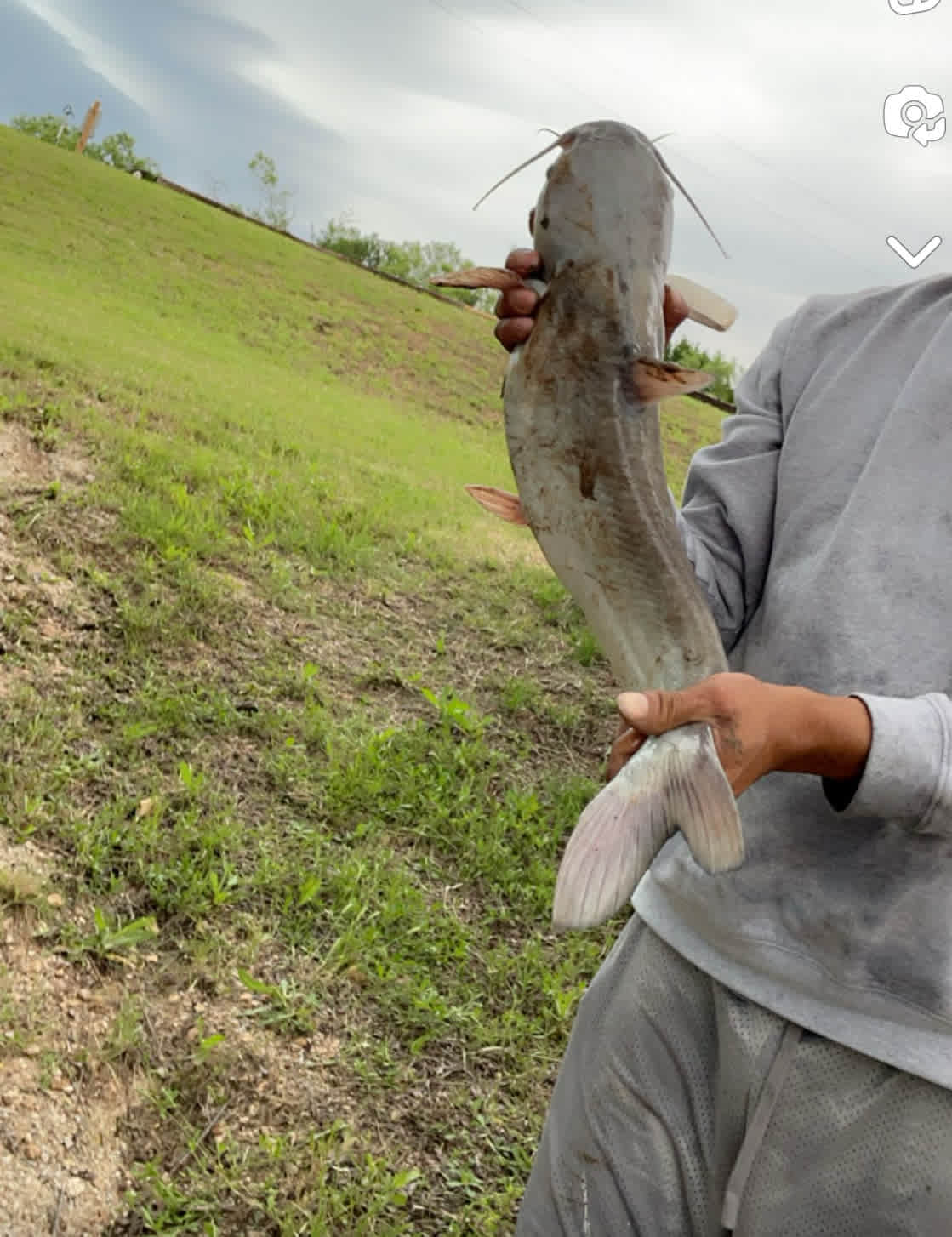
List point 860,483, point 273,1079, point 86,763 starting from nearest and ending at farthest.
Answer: point 860,483
point 273,1079
point 86,763

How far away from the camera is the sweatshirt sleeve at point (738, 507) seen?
1.66 m

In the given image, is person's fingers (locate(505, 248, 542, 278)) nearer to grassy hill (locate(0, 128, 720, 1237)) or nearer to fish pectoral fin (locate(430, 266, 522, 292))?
fish pectoral fin (locate(430, 266, 522, 292))

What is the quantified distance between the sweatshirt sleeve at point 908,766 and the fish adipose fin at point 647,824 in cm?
18

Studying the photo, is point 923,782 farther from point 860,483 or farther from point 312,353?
point 312,353

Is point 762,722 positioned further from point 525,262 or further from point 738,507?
point 525,262

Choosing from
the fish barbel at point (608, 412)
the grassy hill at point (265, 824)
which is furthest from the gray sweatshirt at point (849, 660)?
the grassy hill at point (265, 824)

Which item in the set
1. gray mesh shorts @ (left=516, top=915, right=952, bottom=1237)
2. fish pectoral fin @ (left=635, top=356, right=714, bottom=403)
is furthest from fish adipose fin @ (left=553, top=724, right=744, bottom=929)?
fish pectoral fin @ (left=635, top=356, right=714, bottom=403)

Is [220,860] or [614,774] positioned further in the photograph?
[220,860]

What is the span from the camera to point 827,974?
138cm

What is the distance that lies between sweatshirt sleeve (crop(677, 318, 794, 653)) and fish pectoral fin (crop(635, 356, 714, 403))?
0.23 m

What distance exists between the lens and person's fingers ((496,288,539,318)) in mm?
Answer: 1483

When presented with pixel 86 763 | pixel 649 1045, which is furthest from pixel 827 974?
pixel 86 763

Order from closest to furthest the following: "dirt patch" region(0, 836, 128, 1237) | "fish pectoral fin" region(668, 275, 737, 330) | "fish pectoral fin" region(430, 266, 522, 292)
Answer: "fish pectoral fin" region(430, 266, 522, 292) < "fish pectoral fin" region(668, 275, 737, 330) < "dirt patch" region(0, 836, 128, 1237)

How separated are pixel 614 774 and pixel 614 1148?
550 millimetres
